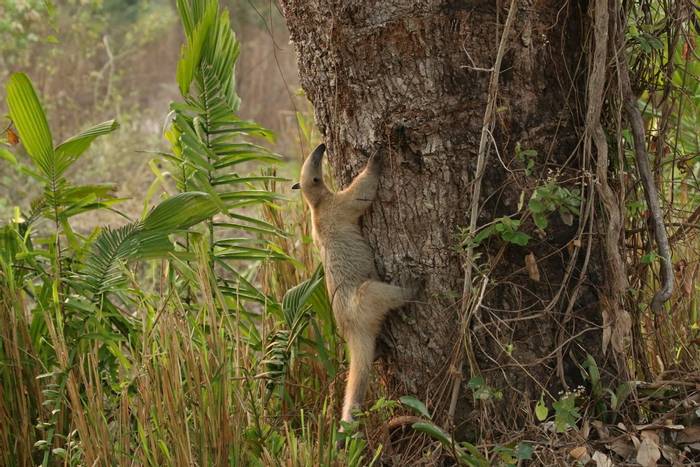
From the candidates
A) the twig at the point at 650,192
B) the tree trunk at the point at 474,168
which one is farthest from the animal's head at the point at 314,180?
the twig at the point at 650,192

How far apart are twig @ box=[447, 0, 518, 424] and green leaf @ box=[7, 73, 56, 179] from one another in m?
2.03

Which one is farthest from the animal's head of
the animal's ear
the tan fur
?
the tan fur

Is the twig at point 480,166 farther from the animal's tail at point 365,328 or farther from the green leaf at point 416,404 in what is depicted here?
the animal's tail at point 365,328

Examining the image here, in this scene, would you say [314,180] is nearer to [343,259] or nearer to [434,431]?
[343,259]

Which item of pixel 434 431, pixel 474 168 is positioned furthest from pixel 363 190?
pixel 434 431

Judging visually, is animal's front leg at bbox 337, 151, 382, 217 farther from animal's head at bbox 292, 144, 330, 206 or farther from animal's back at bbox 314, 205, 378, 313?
animal's head at bbox 292, 144, 330, 206

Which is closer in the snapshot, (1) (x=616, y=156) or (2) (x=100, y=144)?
(1) (x=616, y=156)

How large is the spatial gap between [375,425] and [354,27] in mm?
1496

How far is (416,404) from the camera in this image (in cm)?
302

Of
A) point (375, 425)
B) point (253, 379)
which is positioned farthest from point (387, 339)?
point (253, 379)

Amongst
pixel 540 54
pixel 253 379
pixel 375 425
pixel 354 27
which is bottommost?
pixel 375 425

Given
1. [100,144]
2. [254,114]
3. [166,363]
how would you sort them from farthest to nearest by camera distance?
[254,114]
[100,144]
[166,363]

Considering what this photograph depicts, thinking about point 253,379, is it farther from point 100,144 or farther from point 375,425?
point 100,144

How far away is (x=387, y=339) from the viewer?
337cm
